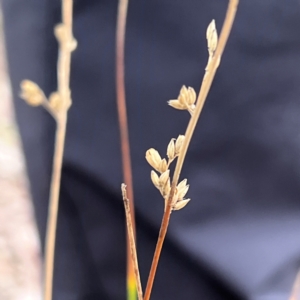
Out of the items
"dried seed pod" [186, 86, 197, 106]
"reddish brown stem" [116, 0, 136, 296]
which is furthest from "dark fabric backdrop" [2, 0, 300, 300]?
"dried seed pod" [186, 86, 197, 106]

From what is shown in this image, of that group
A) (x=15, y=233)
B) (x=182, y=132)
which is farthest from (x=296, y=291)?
(x=15, y=233)

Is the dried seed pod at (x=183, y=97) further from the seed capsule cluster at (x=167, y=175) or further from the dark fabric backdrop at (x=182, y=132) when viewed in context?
the dark fabric backdrop at (x=182, y=132)

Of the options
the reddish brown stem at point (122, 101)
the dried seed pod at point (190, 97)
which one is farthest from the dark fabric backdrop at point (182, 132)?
the dried seed pod at point (190, 97)

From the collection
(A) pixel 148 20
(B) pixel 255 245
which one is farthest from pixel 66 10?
(B) pixel 255 245

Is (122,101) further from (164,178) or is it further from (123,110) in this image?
(164,178)

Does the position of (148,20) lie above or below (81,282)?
above

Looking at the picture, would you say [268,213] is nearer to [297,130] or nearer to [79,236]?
[297,130]

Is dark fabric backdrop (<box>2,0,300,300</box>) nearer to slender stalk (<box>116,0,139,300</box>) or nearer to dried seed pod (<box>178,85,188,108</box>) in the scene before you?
slender stalk (<box>116,0,139,300</box>)
